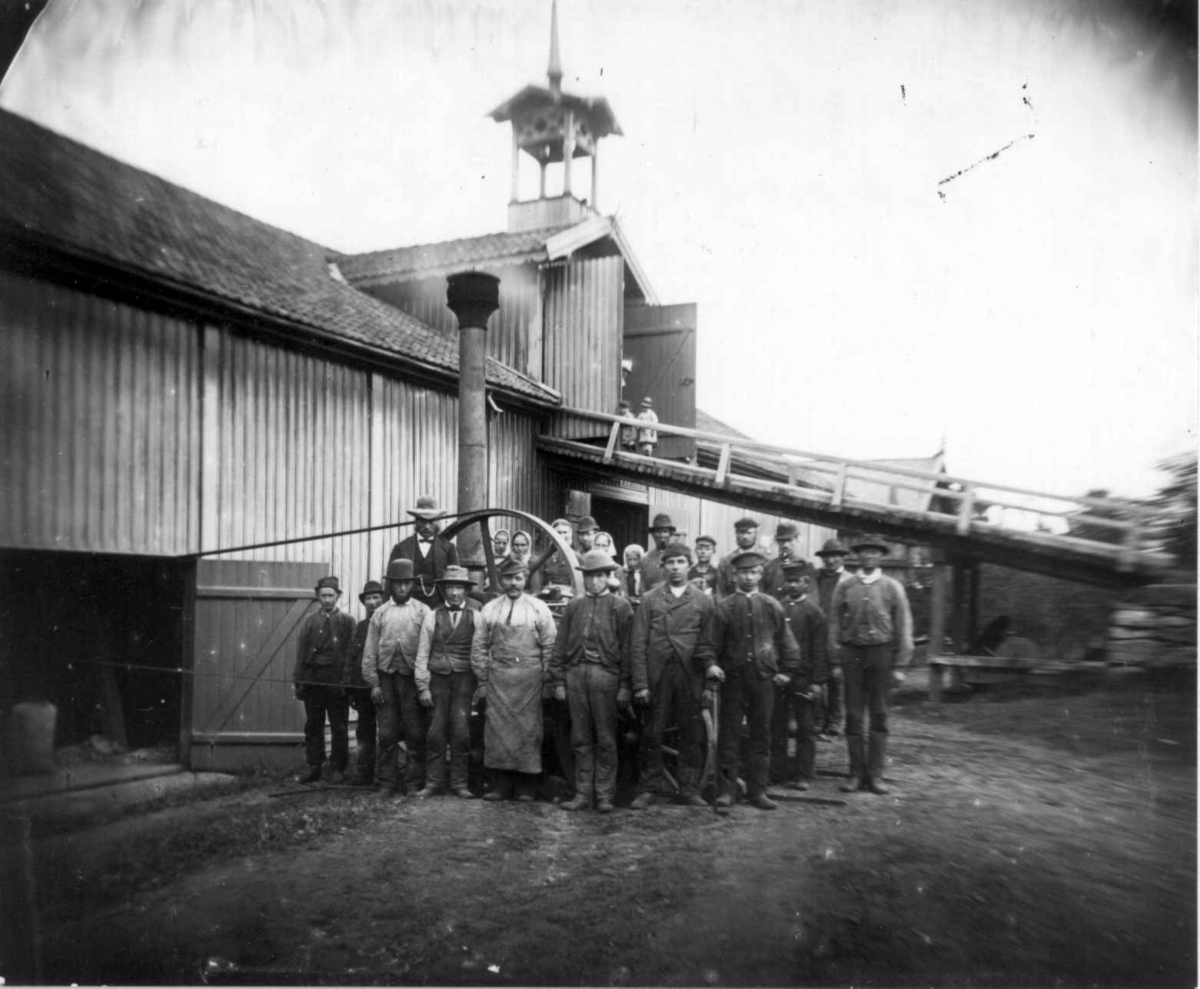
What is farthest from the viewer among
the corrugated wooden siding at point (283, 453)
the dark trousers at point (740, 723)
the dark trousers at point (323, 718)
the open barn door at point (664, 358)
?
the open barn door at point (664, 358)

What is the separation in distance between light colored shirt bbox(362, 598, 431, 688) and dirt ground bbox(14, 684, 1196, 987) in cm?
155

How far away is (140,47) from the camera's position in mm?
4895

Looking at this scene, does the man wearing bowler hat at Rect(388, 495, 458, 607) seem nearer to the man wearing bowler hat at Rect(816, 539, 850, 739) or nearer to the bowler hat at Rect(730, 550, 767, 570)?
the bowler hat at Rect(730, 550, 767, 570)

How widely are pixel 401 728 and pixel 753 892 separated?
3102mm

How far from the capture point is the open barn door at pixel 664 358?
11.7 metres

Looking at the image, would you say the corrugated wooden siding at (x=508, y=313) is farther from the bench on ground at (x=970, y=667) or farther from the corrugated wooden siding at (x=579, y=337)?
the bench on ground at (x=970, y=667)

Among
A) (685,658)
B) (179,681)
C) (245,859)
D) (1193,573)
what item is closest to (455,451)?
(179,681)

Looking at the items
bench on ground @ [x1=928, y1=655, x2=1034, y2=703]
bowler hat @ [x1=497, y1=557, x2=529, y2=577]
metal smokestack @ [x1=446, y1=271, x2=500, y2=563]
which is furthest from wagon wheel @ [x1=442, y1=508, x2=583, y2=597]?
bench on ground @ [x1=928, y1=655, x2=1034, y2=703]

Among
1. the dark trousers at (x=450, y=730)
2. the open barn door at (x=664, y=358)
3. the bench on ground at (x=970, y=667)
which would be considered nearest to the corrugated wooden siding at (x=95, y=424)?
the dark trousers at (x=450, y=730)

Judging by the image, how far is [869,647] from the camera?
18.5 ft

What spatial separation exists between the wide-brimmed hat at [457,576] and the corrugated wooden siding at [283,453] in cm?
212

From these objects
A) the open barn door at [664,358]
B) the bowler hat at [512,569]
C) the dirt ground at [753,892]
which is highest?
the open barn door at [664,358]

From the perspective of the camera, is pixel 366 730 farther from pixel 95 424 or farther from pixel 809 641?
pixel 809 641

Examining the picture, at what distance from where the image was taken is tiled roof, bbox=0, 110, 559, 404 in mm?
5172
